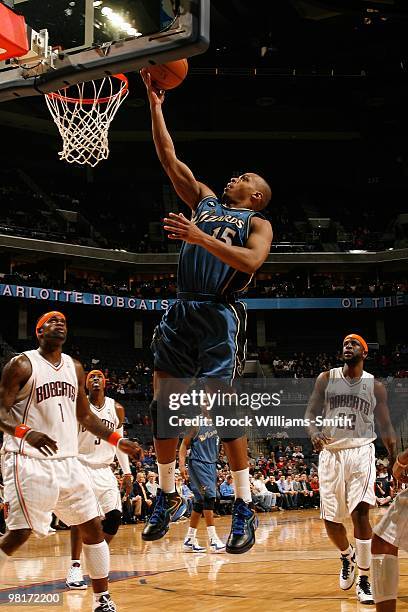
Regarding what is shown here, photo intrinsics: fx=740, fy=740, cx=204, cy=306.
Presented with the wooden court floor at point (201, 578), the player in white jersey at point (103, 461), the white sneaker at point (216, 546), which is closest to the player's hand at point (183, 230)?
the wooden court floor at point (201, 578)

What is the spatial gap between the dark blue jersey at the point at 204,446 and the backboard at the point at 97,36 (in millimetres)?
4594

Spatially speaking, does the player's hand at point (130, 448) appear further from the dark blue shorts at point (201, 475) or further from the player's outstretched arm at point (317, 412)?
the dark blue shorts at point (201, 475)

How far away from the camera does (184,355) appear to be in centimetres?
433

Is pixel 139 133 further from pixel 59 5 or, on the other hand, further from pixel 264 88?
pixel 59 5

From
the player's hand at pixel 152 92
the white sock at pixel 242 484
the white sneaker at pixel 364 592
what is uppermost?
the player's hand at pixel 152 92

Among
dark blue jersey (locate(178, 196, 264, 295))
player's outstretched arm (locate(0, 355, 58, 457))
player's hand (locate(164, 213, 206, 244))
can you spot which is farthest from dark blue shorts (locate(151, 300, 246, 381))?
player's outstretched arm (locate(0, 355, 58, 457))

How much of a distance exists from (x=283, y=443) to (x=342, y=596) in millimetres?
16087

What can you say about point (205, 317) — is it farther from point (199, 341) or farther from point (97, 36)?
point (97, 36)

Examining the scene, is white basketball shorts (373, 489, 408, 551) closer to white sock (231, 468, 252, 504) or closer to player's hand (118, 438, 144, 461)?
white sock (231, 468, 252, 504)

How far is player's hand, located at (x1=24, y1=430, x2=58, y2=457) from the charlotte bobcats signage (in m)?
21.2

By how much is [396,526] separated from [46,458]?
2.62m

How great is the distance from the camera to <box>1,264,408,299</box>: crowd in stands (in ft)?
93.2

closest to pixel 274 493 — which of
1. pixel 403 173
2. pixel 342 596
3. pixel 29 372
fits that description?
pixel 342 596

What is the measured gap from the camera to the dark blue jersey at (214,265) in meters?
4.33
